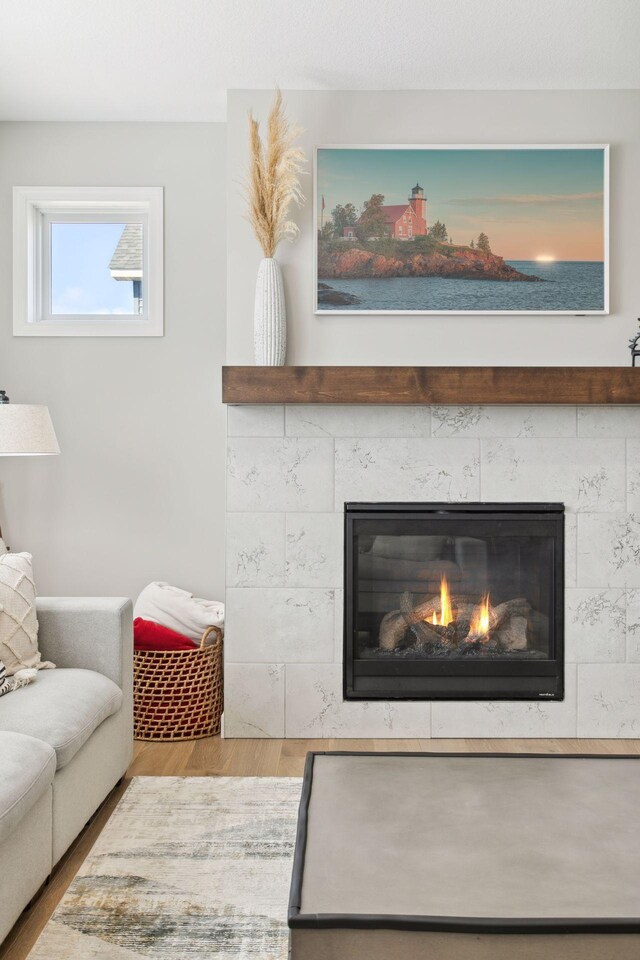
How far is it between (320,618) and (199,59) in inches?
88.7

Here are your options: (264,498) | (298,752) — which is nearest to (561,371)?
(264,498)

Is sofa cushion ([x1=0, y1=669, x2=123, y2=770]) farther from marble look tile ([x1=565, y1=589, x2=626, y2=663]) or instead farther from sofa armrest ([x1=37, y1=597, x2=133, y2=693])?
marble look tile ([x1=565, y1=589, x2=626, y2=663])

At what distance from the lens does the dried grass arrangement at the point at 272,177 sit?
10.5 feet

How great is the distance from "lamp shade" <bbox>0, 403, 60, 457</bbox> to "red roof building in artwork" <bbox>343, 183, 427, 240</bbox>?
1.46m

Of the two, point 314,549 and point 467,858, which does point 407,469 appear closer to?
point 314,549

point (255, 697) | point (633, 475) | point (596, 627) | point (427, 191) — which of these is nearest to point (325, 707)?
point (255, 697)

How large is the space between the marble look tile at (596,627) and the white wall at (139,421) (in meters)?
1.63

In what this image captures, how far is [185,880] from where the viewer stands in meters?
2.15

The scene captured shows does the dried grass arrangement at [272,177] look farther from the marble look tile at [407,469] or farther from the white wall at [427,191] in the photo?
the marble look tile at [407,469]

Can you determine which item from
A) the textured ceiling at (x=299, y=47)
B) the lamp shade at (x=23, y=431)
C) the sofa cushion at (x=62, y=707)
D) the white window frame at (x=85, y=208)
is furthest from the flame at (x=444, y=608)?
the textured ceiling at (x=299, y=47)

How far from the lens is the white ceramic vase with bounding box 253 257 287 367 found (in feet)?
10.8

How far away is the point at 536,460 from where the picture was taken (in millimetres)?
3338

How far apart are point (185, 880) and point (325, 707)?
1.25 m

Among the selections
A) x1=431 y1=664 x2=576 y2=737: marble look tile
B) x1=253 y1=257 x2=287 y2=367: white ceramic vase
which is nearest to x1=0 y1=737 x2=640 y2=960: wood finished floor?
x1=431 y1=664 x2=576 y2=737: marble look tile
